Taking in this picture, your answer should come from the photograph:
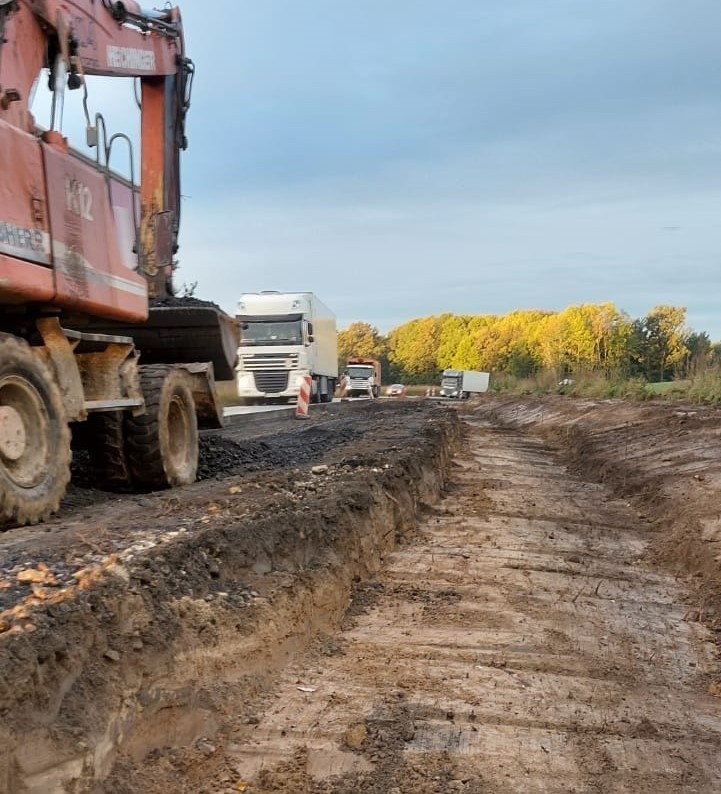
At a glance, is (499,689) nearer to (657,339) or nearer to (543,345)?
(657,339)

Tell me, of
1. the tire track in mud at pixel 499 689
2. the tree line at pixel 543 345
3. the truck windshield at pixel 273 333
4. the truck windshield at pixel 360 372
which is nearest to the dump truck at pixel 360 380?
the truck windshield at pixel 360 372

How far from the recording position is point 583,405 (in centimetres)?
2439

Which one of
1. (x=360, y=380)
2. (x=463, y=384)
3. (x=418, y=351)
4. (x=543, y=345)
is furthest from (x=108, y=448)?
(x=418, y=351)

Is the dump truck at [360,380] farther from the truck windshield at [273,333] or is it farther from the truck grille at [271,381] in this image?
the truck grille at [271,381]

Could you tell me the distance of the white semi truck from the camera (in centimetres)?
2703

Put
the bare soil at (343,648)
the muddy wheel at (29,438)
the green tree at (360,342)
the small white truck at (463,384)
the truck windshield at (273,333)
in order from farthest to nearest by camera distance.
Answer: the green tree at (360,342) < the small white truck at (463,384) < the truck windshield at (273,333) < the muddy wheel at (29,438) < the bare soil at (343,648)

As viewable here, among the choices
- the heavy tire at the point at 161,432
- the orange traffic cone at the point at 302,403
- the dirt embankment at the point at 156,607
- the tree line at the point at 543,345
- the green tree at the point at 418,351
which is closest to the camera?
the dirt embankment at the point at 156,607

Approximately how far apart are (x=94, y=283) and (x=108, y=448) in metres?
1.79

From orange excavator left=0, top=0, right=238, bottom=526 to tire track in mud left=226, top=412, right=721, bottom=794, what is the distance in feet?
8.57

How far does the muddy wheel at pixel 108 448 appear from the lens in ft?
25.0

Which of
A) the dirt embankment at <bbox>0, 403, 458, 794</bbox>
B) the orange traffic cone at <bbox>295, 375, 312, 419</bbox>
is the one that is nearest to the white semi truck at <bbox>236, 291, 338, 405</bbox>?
the orange traffic cone at <bbox>295, 375, 312, 419</bbox>

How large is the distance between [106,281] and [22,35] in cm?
194

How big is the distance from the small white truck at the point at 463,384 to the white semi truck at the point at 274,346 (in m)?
33.5

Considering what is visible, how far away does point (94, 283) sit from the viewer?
6.61 metres
